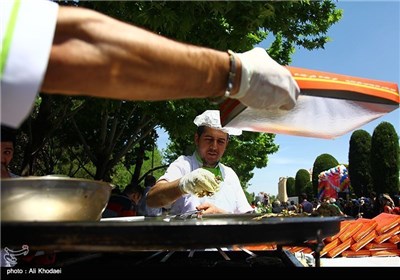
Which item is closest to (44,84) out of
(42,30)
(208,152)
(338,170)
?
(42,30)

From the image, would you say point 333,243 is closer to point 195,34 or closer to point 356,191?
point 195,34

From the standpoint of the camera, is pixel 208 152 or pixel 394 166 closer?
pixel 208 152

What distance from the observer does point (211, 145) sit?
3703 millimetres

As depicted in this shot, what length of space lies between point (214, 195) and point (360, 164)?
3169 centimetres

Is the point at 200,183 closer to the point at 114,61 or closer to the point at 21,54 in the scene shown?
the point at 114,61

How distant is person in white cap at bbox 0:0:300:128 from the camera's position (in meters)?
0.99

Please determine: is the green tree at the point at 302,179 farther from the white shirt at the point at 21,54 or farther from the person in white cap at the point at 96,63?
the white shirt at the point at 21,54

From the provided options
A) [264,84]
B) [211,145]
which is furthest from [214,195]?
[264,84]

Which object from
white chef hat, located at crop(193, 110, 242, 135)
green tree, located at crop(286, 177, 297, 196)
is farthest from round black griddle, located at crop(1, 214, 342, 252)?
green tree, located at crop(286, 177, 297, 196)

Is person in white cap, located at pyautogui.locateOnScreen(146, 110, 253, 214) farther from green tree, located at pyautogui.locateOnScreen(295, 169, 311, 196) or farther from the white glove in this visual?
green tree, located at pyautogui.locateOnScreen(295, 169, 311, 196)

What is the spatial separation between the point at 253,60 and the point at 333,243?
22.8ft

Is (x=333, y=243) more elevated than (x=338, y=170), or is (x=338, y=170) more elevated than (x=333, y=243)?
(x=338, y=170)

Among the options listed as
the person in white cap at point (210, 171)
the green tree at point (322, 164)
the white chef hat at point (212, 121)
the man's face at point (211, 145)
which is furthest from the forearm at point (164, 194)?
the green tree at point (322, 164)

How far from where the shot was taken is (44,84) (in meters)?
1.08
